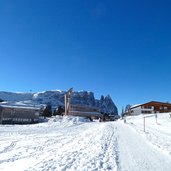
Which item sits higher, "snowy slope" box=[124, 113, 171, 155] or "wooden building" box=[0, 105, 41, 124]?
"wooden building" box=[0, 105, 41, 124]

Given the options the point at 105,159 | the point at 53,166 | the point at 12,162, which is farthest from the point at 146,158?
the point at 12,162

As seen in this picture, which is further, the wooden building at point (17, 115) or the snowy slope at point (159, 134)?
the wooden building at point (17, 115)

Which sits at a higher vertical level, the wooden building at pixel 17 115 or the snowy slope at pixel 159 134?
the wooden building at pixel 17 115

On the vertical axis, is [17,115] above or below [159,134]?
above

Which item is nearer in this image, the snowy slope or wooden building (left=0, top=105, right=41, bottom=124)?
the snowy slope

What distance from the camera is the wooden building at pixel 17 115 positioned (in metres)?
41.8

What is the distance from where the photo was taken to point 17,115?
1716 inches

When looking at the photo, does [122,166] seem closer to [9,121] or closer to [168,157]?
[168,157]

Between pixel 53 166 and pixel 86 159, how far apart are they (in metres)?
1.62

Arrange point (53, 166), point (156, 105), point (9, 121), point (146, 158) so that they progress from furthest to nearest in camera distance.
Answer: point (156, 105), point (9, 121), point (146, 158), point (53, 166)

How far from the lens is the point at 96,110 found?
381 ft

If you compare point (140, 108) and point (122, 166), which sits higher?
point (140, 108)

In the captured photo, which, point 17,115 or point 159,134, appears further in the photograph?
point 17,115

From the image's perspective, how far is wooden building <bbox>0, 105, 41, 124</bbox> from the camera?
137 ft
